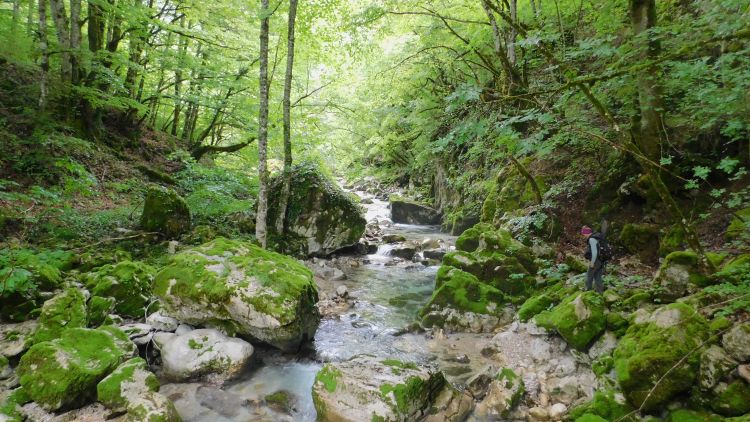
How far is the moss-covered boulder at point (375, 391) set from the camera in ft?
15.4

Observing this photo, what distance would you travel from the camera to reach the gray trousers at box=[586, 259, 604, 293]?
22.1 feet

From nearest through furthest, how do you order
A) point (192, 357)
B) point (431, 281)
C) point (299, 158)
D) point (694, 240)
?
1. point (694, 240)
2. point (192, 357)
3. point (431, 281)
4. point (299, 158)

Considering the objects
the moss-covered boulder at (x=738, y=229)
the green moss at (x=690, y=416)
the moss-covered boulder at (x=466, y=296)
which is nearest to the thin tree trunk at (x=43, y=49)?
the moss-covered boulder at (x=466, y=296)

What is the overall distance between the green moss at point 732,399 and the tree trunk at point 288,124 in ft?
37.1

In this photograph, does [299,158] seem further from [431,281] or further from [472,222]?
[472,222]

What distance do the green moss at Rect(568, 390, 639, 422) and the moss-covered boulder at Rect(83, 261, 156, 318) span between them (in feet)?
24.2

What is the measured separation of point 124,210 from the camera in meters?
10.4

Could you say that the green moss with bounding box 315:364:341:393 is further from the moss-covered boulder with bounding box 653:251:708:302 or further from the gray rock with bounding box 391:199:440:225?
the gray rock with bounding box 391:199:440:225

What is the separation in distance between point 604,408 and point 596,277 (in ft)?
10.4

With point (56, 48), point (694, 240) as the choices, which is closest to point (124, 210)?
point (56, 48)

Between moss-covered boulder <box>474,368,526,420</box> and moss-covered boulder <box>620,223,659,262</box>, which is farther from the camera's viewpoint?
moss-covered boulder <box>620,223,659,262</box>

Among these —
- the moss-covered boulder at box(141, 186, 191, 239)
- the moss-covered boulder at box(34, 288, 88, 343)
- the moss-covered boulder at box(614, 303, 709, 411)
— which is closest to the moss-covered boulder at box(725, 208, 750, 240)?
the moss-covered boulder at box(614, 303, 709, 411)

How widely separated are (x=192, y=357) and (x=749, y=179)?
10.3 metres

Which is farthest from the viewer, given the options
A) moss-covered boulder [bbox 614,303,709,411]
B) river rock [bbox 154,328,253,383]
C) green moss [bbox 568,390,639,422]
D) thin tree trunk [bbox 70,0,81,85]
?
thin tree trunk [bbox 70,0,81,85]
